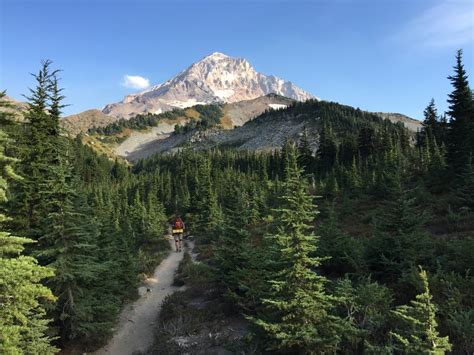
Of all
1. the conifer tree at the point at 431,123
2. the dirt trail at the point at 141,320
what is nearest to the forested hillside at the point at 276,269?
the dirt trail at the point at 141,320

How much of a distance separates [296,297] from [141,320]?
11724 mm

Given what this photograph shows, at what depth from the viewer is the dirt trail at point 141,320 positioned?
1605 centimetres

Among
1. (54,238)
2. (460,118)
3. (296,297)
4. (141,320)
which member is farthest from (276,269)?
(460,118)

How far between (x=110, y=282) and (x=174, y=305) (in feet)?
12.5

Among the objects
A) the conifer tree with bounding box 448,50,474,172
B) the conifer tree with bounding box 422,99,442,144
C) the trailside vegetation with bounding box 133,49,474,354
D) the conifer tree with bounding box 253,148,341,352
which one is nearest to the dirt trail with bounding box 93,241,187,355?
the trailside vegetation with bounding box 133,49,474,354

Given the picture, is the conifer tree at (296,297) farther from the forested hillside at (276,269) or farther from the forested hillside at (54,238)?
the forested hillside at (54,238)

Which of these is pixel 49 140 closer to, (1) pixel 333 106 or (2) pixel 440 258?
(2) pixel 440 258

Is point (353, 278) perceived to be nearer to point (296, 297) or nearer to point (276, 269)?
point (276, 269)

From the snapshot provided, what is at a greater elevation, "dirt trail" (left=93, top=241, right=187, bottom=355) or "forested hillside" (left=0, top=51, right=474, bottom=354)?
"forested hillside" (left=0, top=51, right=474, bottom=354)

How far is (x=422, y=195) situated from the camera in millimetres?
28266

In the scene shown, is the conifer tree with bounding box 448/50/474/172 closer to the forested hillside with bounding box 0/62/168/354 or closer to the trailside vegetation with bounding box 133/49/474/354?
the trailside vegetation with bounding box 133/49/474/354

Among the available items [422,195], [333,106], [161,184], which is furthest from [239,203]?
[333,106]

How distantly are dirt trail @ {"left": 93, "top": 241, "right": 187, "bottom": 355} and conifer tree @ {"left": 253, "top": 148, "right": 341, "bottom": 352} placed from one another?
26.2 ft

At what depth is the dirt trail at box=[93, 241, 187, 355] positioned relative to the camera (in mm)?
16047
